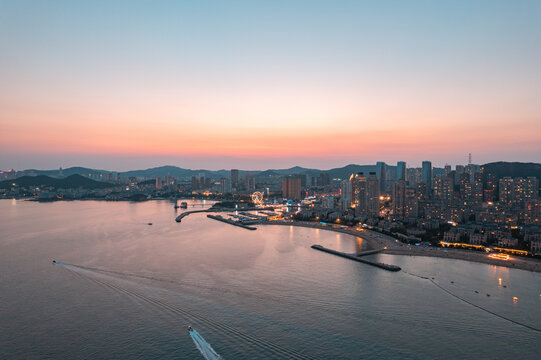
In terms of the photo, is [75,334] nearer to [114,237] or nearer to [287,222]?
[114,237]

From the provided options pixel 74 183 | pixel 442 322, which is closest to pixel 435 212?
pixel 442 322

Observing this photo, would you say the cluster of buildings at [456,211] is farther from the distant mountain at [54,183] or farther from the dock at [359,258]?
the distant mountain at [54,183]

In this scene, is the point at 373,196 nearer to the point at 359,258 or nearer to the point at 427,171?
the point at 359,258

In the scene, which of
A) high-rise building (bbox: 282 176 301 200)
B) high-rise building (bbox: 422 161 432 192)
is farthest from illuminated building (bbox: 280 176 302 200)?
high-rise building (bbox: 422 161 432 192)

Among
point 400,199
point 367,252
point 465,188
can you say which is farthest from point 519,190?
point 367,252

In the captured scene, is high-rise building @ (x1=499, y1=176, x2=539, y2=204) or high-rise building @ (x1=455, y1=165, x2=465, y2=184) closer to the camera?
high-rise building @ (x1=499, y1=176, x2=539, y2=204)

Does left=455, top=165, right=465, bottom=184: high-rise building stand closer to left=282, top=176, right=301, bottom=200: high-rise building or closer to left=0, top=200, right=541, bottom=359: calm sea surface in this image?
left=282, top=176, right=301, bottom=200: high-rise building
